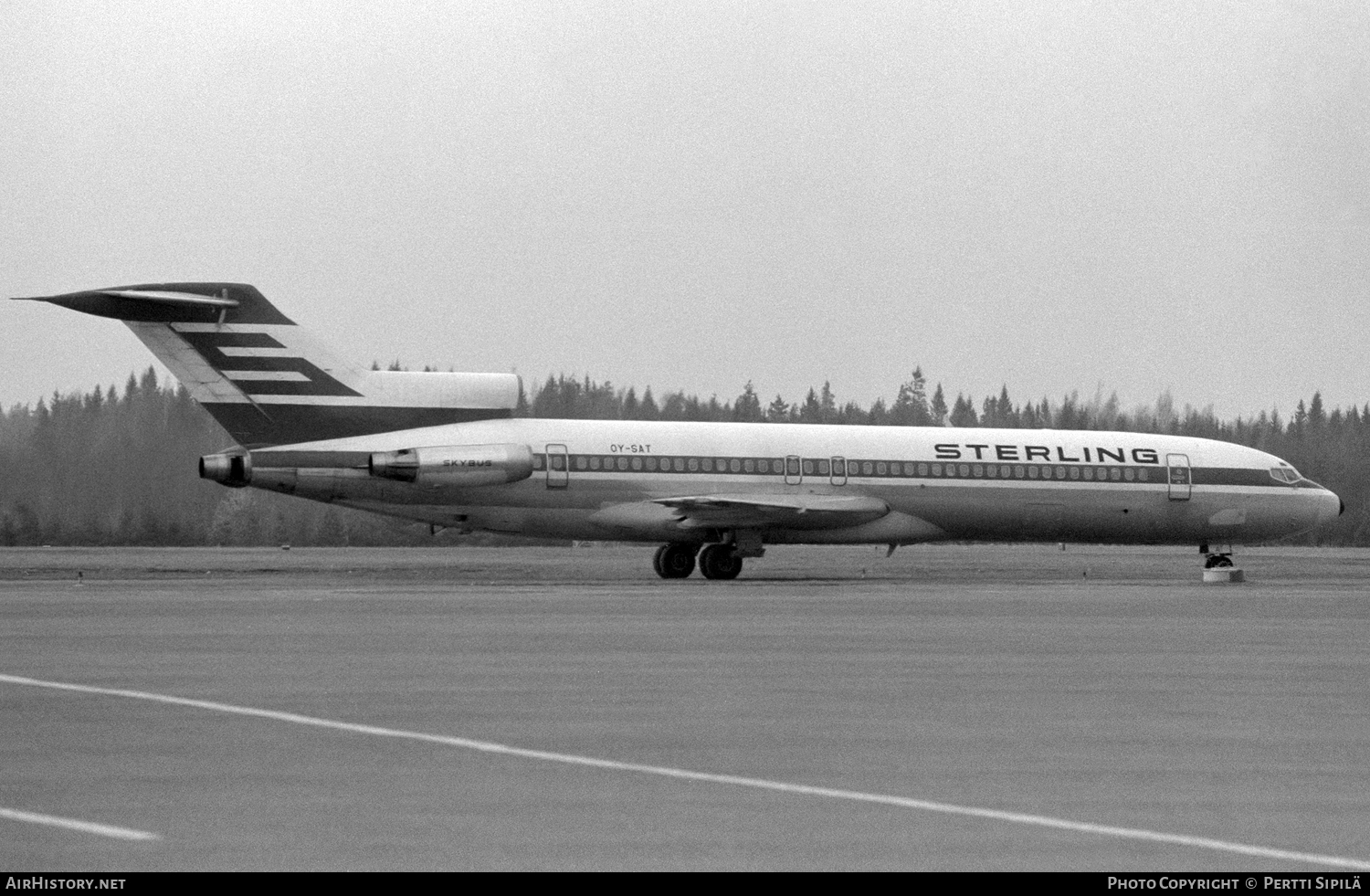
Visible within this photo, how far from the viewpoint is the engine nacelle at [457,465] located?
3569 centimetres

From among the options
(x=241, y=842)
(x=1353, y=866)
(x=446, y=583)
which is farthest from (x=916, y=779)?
(x=446, y=583)

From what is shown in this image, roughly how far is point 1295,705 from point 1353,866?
6025 millimetres

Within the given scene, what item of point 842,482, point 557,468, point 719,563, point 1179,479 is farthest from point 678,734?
point 1179,479

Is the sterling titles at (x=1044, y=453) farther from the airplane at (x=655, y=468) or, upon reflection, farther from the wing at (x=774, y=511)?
the wing at (x=774, y=511)

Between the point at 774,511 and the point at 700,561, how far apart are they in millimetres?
1922

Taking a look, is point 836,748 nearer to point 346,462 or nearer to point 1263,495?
point 346,462

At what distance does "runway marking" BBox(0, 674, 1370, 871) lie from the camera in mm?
7723

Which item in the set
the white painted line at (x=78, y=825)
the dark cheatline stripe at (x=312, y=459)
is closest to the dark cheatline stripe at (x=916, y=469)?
the dark cheatline stripe at (x=312, y=459)

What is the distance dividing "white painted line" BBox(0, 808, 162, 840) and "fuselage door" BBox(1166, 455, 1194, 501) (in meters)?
36.3

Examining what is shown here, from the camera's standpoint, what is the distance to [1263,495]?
42.8 metres

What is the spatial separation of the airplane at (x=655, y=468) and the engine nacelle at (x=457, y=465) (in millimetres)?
38

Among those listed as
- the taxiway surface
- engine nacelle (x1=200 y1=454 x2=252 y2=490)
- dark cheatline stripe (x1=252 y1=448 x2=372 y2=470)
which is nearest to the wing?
dark cheatline stripe (x1=252 y1=448 x2=372 y2=470)

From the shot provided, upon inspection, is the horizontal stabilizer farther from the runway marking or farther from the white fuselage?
the runway marking

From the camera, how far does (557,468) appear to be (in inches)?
1459
